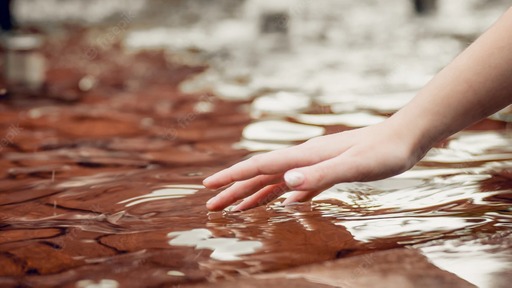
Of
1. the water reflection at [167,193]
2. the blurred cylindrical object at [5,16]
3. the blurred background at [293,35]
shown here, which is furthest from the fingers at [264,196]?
the blurred cylindrical object at [5,16]

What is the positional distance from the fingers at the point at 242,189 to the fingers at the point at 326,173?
5.4 inches

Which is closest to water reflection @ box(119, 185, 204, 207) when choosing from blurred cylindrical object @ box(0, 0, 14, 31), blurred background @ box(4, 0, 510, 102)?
blurred background @ box(4, 0, 510, 102)

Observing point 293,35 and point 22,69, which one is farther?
point 293,35

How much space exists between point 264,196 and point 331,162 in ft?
0.76

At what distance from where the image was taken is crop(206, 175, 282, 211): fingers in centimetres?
130

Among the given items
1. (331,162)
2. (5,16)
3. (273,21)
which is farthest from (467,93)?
(5,16)

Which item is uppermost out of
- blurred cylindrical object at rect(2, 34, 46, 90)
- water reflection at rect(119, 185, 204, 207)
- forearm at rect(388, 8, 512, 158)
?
blurred cylindrical object at rect(2, 34, 46, 90)

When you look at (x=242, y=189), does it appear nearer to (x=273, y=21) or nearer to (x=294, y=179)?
(x=294, y=179)

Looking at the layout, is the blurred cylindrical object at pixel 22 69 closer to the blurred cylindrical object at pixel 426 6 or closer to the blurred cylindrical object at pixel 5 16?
the blurred cylindrical object at pixel 5 16

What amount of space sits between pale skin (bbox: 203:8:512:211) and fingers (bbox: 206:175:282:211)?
0.03m

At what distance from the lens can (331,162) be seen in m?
1.18

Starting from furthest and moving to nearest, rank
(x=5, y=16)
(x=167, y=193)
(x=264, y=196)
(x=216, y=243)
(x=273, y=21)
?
(x=273, y=21) < (x=5, y=16) < (x=167, y=193) < (x=264, y=196) < (x=216, y=243)

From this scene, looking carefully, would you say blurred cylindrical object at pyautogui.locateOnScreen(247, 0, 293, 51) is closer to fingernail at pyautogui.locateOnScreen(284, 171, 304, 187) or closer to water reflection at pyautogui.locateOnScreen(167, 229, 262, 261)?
water reflection at pyautogui.locateOnScreen(167, 229, 262, 261)

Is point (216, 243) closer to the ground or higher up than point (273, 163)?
closer to the ground
